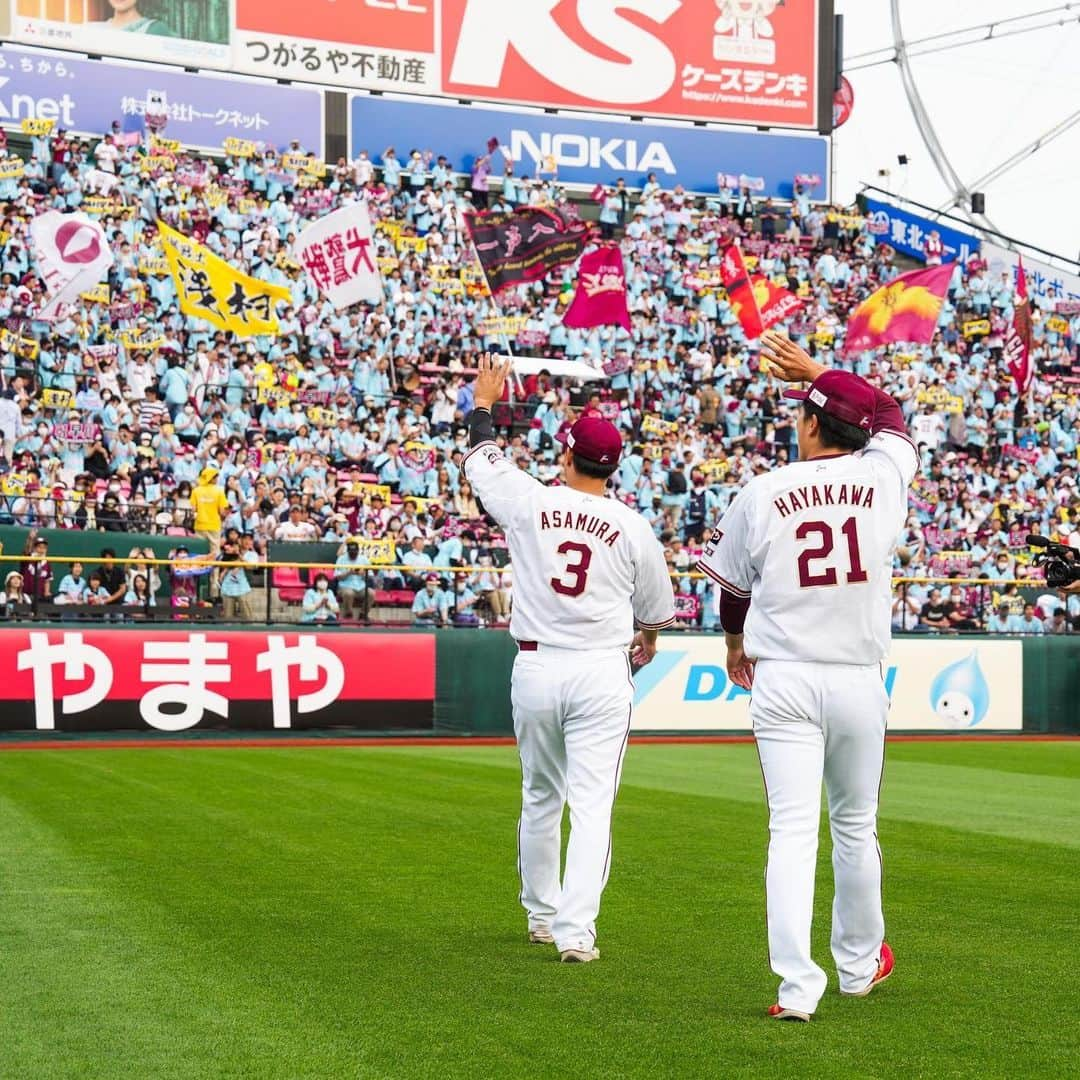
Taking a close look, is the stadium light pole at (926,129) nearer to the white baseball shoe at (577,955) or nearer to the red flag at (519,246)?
the red flag at (519,246)

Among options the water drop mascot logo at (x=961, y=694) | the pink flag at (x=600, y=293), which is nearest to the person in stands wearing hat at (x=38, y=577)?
the pink flag at (x=600, y=293)

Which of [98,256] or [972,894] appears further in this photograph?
[98,256]

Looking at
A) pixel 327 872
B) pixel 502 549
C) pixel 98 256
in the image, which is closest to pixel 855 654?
pixel 327 872

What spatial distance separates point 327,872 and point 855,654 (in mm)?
4247

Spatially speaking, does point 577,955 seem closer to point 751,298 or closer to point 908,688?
point 908,688

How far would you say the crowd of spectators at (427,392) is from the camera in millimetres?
22156

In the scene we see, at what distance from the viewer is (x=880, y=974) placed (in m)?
5.91

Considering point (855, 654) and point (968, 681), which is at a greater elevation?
point (855, 654)

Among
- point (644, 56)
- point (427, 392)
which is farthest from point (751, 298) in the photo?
point (644, 56)

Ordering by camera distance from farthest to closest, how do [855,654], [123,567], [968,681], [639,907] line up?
[968,681]
[123,567]
[639,907]
[855,654]

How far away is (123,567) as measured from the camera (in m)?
19.7

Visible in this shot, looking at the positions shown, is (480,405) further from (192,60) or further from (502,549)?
(192,60)

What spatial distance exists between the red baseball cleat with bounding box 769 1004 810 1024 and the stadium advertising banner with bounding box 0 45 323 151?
31404 millimetres

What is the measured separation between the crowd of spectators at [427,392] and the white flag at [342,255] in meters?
1.26
